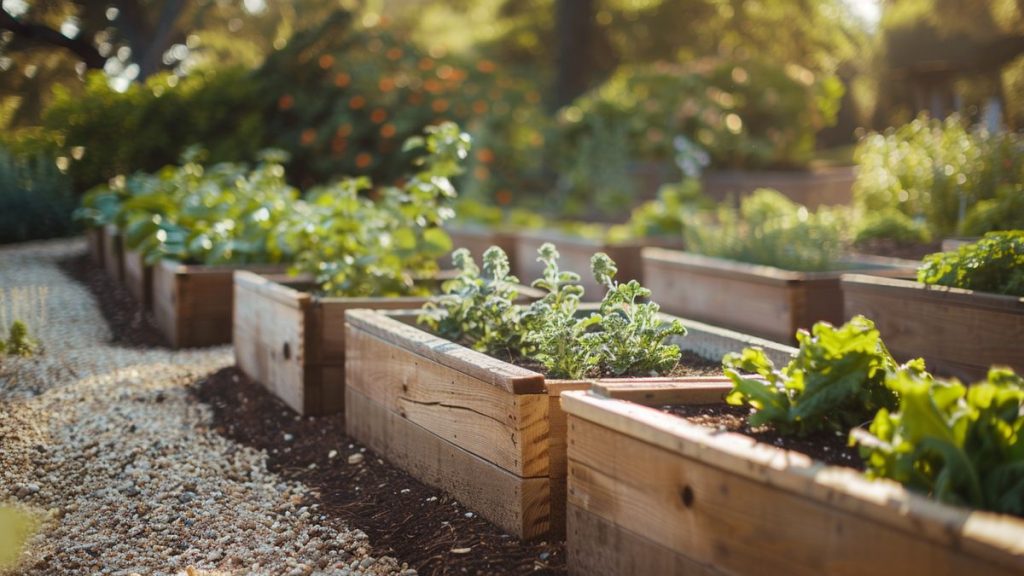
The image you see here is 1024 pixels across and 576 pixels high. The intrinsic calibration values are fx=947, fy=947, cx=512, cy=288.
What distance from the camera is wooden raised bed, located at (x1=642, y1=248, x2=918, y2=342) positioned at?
14.6ft

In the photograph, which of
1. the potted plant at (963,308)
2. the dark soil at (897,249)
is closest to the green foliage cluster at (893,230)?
the dark soil at (897,249)

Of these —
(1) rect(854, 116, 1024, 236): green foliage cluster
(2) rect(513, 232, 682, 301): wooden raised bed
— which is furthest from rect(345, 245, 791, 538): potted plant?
(2) rect(513, 232, 682, 301): wooden raised bed

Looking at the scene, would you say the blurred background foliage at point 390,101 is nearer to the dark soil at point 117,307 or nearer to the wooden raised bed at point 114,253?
the dark soil at point 117,307

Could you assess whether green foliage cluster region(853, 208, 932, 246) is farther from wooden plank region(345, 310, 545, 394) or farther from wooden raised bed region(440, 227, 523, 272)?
wooden raised bed region(440, 227, 523, 272)

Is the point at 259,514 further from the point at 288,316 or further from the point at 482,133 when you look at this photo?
the point at 482,133

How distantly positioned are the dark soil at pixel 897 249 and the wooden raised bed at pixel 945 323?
120 cm

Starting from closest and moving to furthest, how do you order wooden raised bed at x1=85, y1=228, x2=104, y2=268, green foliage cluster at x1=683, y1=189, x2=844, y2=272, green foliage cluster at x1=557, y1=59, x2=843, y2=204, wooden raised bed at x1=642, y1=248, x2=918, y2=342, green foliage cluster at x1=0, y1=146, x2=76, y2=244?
wooden raised bed at x1=642, y1=248, x2=918, y2=342 → green foliage cluster at x1=683, y1=189, x2=844, y2=272 → wooden raised bed at x1=85, y1=228, x2=104, y2=268 → green foliage cluster at x1=0, y1=146, x2=76, y2=244 → green foliage cluster at x1=557, y1=59, x2=843, y2=204

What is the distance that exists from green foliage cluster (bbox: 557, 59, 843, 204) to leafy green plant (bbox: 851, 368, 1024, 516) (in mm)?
8284

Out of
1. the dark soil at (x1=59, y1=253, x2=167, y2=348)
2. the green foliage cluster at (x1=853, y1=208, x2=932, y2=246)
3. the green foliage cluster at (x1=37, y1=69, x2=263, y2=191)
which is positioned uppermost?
the green foliage cluster at (x1=37, y1=69, x2=263, y2=191)

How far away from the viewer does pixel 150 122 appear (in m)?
10.2

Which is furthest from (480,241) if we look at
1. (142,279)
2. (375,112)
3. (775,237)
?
(375,112)

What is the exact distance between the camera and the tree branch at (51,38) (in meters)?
8.55

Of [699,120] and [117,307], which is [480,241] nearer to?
[117,307]

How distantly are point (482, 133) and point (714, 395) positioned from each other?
900 centimetres
